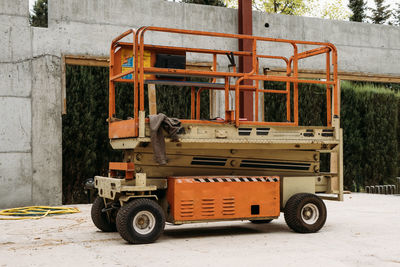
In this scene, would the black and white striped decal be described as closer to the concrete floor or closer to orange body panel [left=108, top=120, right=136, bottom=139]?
the concrete floor

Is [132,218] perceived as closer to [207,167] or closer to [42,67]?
[207,167]

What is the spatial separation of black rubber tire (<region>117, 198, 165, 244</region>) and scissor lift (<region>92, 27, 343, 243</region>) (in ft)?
0.04

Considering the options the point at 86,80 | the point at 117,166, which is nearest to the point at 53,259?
the point at 117,166

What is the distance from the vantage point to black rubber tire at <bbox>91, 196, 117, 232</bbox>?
8625 mm

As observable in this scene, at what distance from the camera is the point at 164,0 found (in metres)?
13.7

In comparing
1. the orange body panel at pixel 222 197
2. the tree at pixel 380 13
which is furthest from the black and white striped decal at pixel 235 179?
the tree at pixel 380 13

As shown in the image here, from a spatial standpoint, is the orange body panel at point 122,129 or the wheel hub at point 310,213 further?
the wheel hub at point 310,213

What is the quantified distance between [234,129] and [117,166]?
1839 millimetres

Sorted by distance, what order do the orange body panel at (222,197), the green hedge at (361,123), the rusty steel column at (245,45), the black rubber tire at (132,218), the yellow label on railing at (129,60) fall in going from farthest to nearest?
the green hedge at (361,123), the rusty steel column at (245,45), the yellow label on railing at (129,60), the orange body panel at (222,197), the black rubber tire at (132,218)

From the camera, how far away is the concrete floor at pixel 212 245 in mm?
6293

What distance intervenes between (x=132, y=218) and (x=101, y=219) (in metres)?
1.31

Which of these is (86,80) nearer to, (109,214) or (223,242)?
(109,214)

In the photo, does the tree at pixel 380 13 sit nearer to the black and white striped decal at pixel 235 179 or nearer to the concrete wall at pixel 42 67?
the concrete wall at pixel 42 67

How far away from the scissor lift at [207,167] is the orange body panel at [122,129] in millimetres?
15
